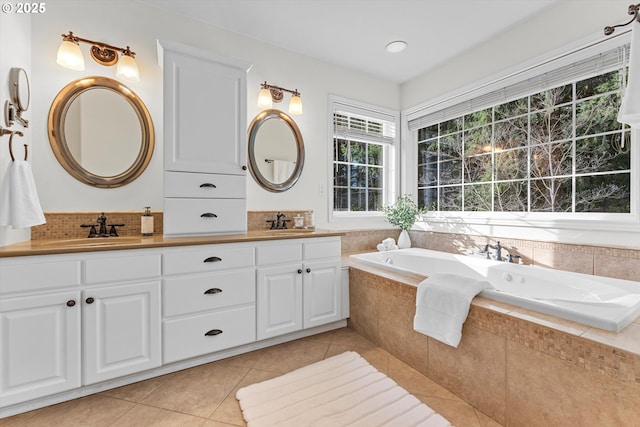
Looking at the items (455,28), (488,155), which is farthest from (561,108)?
(455,28)

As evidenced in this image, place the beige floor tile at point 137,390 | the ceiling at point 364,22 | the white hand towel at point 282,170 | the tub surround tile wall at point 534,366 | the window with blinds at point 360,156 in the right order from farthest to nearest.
→ the window with blinds at point 360,156 < the white hand towel at point 282,170 < the ceiling at point 364,22 < the beige floor tile at point 137,390 < the tub surround tile wall at point 534,366

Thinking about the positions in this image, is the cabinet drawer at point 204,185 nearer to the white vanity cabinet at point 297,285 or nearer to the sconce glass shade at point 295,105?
the white vanity cabinet at point 297,285

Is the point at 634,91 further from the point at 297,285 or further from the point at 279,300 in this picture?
the point at 279,300

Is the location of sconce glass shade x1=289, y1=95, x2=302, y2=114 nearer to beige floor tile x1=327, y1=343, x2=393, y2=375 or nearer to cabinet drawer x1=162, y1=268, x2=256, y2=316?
cabinet drawer x1=162, y1=268, x2=256, y2=316

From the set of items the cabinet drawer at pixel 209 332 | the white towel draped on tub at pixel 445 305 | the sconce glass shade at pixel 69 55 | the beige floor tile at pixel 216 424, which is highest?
the sconce glass shade at pixel 69 55

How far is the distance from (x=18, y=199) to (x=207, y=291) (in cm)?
107

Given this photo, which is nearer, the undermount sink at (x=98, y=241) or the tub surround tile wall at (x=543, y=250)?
the undermount sink at (x=98, y=241)

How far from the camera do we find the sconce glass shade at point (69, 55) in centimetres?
182

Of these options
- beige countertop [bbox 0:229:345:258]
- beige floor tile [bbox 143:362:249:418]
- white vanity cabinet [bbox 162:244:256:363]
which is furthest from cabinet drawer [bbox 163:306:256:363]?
beige countertop [bbox 0:229:345:258]

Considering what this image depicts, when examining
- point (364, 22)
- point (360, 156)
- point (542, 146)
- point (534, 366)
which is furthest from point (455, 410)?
point (364, 22)

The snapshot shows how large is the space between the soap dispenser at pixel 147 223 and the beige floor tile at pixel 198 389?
966mm

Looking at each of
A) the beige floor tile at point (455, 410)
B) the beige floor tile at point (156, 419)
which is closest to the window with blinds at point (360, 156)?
the beige floor tile at point (455, 410)

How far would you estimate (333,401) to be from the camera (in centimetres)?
152

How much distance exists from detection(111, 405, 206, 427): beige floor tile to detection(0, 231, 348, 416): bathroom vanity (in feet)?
0.81
